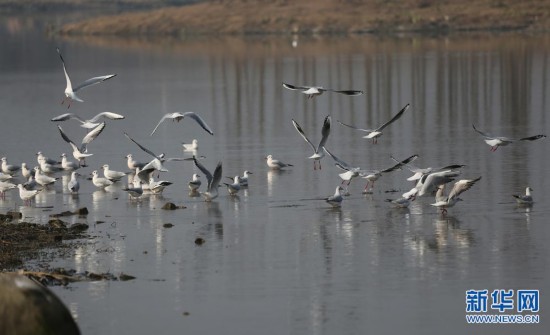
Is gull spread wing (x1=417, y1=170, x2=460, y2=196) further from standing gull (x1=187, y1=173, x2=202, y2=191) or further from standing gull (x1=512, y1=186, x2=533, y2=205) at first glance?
standing gull (x1=187, y1=173, x2=202, y2=191)

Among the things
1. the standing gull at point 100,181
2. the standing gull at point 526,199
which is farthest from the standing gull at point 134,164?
the standing gull at point 526,199

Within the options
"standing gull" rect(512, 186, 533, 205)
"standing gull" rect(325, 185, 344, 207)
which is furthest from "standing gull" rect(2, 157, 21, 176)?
"standing gull" rect(512, 186, 533, 205)

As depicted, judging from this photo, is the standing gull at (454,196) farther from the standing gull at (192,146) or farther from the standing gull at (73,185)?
the standing gull at (192,146)

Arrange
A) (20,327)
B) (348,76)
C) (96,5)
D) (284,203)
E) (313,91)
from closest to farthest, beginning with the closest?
(20,327), (284,203), (313,91), (348,76), (96,5)

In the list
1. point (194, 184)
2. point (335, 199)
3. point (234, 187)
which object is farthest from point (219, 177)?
point (335, 199)

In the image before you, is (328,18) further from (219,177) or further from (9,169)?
(219,177)

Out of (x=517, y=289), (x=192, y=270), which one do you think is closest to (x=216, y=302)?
(x=192, y=270)

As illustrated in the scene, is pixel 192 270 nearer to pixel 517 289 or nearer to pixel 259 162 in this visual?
pixel 517 289

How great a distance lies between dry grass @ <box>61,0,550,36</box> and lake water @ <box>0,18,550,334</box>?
33.6 meters

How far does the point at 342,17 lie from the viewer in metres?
82.2

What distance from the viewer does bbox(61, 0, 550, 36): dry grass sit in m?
77.9

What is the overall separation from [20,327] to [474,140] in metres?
18.2

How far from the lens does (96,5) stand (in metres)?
134

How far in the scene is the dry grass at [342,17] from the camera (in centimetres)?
7788
